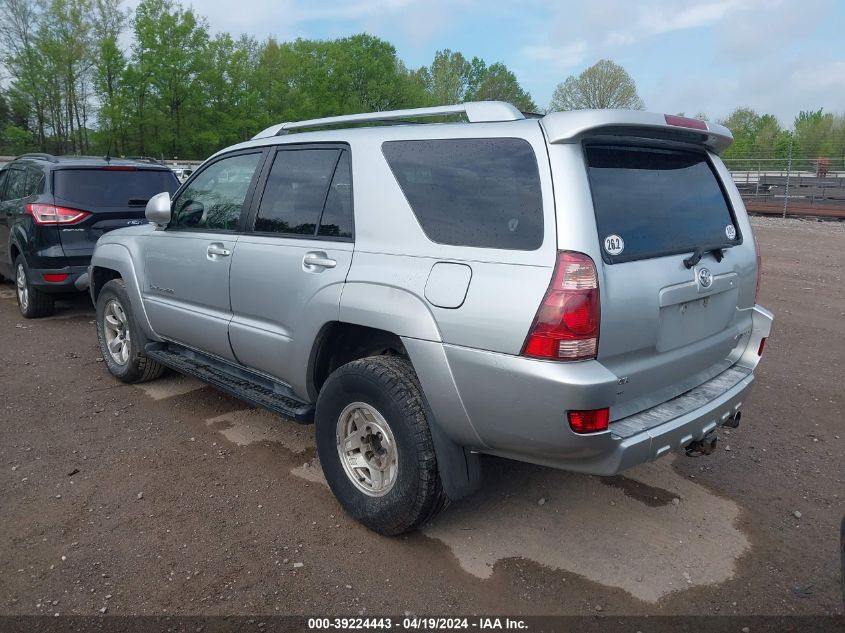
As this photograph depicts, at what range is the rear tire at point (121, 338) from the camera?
5059mm

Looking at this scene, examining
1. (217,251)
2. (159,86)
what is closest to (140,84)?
(159,86)

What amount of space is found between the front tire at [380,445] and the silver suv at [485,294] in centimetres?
1

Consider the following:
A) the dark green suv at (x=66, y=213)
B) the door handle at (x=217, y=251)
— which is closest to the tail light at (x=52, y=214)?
the dark green suv at (x=66, y=213)

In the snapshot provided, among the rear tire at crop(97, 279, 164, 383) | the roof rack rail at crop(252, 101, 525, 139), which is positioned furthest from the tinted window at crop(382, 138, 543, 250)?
the rear tire at crop(97, 279, 164, 383)

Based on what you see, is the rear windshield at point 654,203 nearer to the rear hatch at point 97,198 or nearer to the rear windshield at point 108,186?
the rear hatch at point 97,198

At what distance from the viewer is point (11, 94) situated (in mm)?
39562

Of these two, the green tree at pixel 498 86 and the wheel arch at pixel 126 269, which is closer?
the wheel arch at pixel 126 269

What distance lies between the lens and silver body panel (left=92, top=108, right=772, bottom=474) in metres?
2.58

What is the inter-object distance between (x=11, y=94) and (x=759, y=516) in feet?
153

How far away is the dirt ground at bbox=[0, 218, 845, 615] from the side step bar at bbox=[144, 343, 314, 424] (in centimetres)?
43

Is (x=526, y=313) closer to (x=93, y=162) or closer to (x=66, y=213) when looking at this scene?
(x=66, y=213)

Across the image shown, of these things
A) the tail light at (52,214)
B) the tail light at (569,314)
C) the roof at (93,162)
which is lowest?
the tail light at (569,314)

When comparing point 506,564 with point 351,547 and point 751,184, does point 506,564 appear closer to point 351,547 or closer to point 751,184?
point 351,547

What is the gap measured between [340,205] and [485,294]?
114 centimetres
